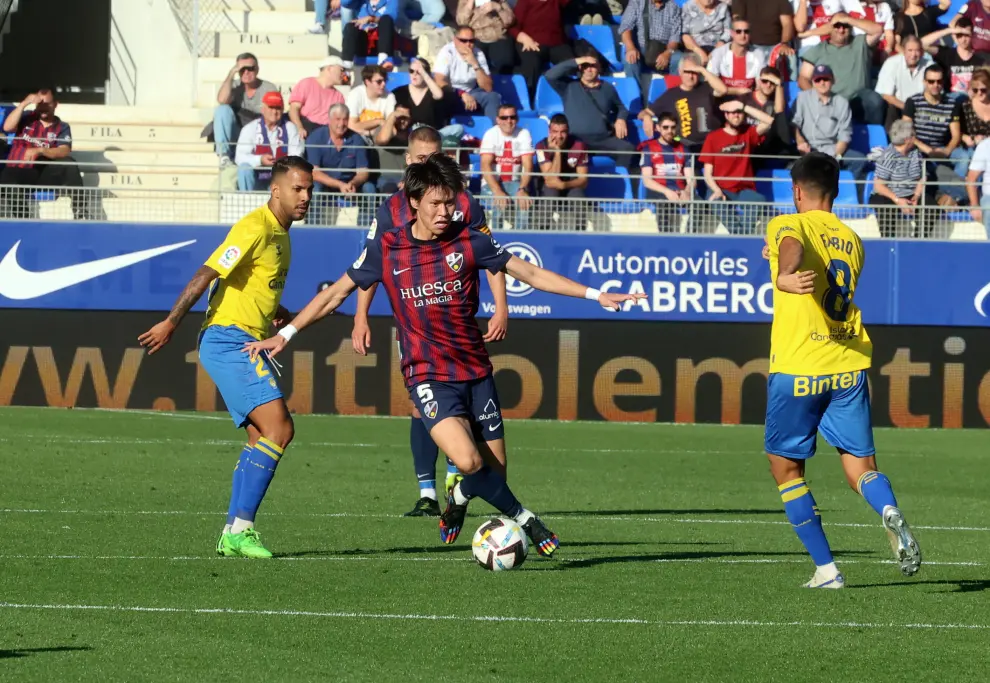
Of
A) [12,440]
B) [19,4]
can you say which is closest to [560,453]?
[12,440]

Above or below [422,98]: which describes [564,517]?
below

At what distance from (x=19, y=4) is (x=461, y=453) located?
2230cm

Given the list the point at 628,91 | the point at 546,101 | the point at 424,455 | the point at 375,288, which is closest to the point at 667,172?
the point at 628,91

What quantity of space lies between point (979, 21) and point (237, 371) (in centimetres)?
1881

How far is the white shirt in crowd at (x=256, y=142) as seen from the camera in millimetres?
21672

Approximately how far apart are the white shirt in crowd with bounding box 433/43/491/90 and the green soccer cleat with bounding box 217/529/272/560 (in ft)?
49.1

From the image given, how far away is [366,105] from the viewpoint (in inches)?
892

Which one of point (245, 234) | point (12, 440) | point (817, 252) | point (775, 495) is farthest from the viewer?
point (12, 440)

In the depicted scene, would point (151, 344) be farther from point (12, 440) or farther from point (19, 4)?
point (19, 4)

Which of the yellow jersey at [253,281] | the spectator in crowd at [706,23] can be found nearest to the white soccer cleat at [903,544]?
the yellow jersey at [253,281]

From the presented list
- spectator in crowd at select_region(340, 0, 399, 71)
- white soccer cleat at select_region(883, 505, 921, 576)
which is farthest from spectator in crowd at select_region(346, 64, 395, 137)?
white soccer cleat at select_region(883, 505, 921, 576)

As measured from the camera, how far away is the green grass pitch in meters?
6.16

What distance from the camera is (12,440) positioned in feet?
53.2

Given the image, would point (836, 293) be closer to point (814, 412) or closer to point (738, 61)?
point (814, 412)
